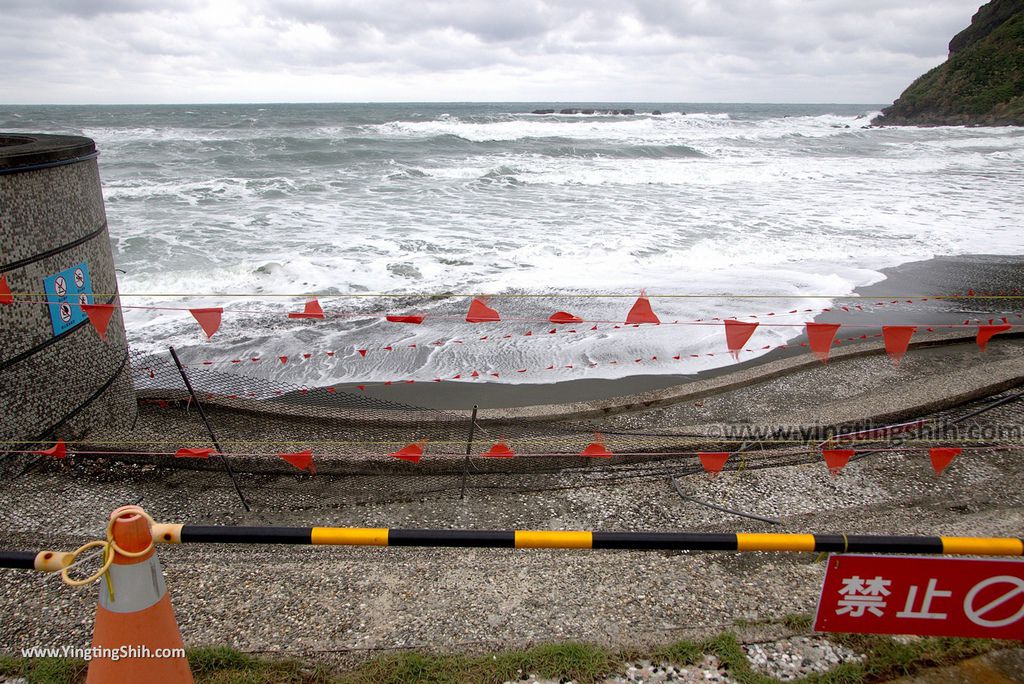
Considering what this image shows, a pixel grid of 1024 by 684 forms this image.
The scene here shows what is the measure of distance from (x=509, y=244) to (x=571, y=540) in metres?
13.6

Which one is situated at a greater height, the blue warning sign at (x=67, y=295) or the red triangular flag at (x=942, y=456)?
the blue warning sign at (x=67, y=295)

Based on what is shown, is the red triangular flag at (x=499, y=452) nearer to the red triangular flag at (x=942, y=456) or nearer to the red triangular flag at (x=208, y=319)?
the red triangular flag at (x=208, y=319)

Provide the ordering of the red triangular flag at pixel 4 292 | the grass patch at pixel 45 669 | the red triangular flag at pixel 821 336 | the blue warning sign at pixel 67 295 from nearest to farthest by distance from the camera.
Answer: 1. the grass patch at pixel 45 669
2. the red triangular flag at pixel 4 292
3. the blue warning sign at pixel 67 295
4. the red triangular flag at pixel 821 336

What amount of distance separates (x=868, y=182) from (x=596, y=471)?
26179 mm

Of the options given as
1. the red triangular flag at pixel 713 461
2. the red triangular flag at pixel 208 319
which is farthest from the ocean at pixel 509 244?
the red triangular flag at pixel 713 461

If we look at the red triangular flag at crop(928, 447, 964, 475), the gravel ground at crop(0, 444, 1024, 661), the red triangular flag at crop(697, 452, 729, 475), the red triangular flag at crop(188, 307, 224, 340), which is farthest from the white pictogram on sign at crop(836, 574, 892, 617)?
the red triangular flag at crop(188, 307, 224, 340)

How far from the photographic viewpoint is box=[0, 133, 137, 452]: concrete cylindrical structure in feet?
15.3

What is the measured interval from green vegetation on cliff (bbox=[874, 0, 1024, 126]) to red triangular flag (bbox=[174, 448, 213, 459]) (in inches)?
2929

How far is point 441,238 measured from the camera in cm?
1634

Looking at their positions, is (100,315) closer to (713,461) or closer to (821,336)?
(713,461)

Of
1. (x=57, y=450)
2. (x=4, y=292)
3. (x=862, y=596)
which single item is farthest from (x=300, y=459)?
(x=862, y=596)

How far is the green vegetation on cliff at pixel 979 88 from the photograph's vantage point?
63250mm

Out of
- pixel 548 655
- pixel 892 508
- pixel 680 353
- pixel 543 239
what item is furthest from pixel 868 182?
pixel 548 655

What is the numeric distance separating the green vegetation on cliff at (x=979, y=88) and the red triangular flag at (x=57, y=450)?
247 feet
